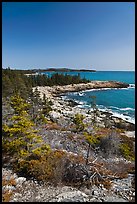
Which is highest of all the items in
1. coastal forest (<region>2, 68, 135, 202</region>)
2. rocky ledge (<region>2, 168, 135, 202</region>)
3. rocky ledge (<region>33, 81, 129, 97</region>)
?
rocky ledge (<region>33, 81, 129, 97</region>)

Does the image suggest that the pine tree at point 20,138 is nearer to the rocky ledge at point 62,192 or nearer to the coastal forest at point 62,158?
the coastal forest at point 62,158

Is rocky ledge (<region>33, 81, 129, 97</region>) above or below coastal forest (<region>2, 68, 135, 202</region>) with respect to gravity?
above

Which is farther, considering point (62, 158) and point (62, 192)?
point (62, 158)

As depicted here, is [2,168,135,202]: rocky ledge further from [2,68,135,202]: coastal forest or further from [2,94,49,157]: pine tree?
[2,94,49,157]: pine tree

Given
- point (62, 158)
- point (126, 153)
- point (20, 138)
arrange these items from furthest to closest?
point (126, 153) < point (20, 138) < point (62, 158)

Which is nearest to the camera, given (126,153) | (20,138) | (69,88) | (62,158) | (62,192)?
(62,192)

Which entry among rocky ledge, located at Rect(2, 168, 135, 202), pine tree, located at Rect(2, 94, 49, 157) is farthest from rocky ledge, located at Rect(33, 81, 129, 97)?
rocky ledge, located at Rect(2, 168, 135, 202)

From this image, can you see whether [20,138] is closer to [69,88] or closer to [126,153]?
[126,153]

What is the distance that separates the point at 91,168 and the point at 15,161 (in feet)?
9.30

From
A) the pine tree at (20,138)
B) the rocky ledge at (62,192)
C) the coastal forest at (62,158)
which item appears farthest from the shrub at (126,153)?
the pine tree at (20,138)

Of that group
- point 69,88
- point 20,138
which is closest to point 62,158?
point 20,138

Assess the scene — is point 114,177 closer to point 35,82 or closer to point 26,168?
point 26,168

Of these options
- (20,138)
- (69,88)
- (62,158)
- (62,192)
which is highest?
(69,88)

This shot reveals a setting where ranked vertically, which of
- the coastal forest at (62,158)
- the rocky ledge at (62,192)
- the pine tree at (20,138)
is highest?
the pine tree at (20,138)
